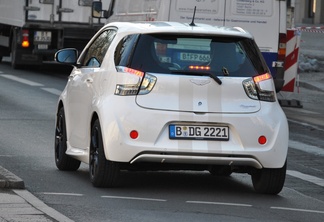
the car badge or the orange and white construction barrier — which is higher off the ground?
the car badge

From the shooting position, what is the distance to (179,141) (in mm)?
10234

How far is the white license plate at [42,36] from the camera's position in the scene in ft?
95.8

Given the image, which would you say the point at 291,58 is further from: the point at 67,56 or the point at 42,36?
the point at 67,56

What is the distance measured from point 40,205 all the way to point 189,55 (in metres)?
2.12

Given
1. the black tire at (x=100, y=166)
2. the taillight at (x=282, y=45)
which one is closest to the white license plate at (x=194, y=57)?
the black tire at (x=100, y=166)

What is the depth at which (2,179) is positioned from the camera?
399 inches

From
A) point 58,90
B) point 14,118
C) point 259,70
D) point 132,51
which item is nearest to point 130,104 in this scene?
point 132,51

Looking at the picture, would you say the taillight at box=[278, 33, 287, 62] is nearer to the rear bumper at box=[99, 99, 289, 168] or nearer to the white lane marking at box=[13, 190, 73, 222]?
the rear bumper at box=[99, 99, 289, 168]

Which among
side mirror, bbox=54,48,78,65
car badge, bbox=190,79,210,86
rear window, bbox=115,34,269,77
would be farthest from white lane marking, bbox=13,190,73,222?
side mirror, bbox=54,48,78,65

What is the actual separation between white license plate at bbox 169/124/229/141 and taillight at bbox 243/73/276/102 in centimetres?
42

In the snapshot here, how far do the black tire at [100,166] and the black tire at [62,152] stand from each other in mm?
1089

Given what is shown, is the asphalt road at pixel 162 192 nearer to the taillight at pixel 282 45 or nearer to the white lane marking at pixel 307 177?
the white lane marking at pixel 307 177

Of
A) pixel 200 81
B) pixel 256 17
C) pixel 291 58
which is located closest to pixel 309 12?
pixel 291 58

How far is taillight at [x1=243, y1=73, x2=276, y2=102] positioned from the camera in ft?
34.5
